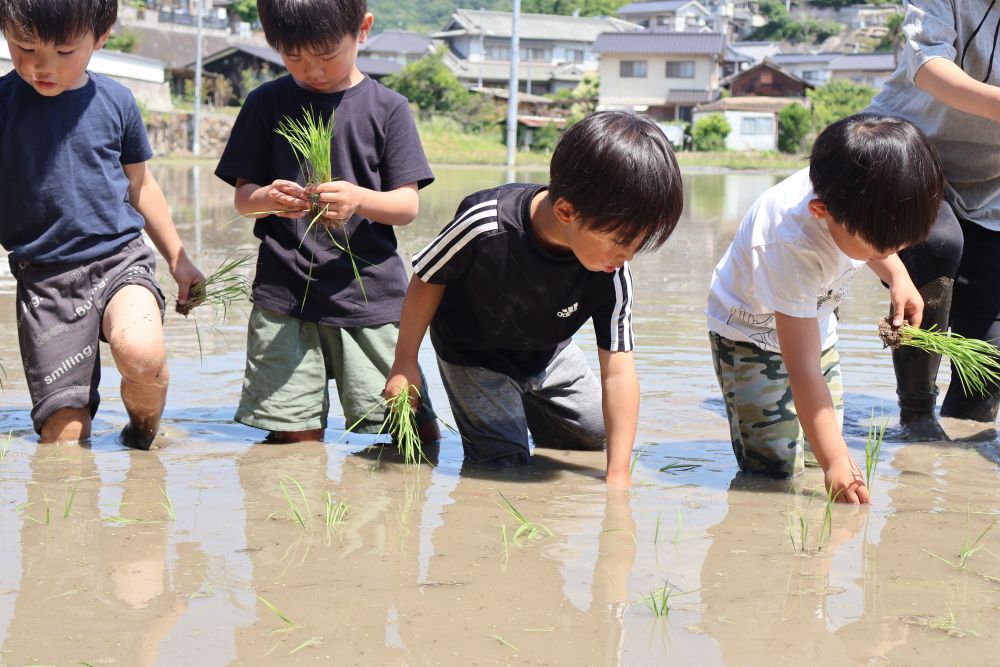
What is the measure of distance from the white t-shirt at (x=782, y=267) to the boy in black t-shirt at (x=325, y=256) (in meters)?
0.94

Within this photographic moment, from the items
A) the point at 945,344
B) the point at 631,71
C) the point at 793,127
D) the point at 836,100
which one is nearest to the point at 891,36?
the point at 631,71

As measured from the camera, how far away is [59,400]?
10.4 ft

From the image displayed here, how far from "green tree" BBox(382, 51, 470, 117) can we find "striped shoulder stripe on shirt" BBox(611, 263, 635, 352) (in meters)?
38.5

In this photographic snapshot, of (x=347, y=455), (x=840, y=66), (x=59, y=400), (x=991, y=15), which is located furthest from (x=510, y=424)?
(x=840, y=66)

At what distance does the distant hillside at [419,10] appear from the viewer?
374 feet

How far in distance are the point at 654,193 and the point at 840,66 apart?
5654 cm

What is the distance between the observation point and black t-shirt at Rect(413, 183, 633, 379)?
9.60 ft

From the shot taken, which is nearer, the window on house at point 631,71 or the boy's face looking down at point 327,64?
the boy's face looking down at point 327,64

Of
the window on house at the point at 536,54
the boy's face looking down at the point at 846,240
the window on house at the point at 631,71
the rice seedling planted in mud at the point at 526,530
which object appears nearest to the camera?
the rice seedling planted in mud at the point at 526,530

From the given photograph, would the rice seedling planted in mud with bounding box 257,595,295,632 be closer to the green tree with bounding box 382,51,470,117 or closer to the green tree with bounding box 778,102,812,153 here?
the green tree with bounding box 382,51,470,117

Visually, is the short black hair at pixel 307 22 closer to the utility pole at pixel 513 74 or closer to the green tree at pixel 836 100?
the utility pole at pixel 513 74

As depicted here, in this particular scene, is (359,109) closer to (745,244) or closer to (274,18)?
(274,18)

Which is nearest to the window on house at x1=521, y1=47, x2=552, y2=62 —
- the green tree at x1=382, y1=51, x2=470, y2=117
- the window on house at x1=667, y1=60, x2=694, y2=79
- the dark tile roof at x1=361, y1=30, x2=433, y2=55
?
the dark tile roof at x1=361, y1=30, x2=433, y2=55

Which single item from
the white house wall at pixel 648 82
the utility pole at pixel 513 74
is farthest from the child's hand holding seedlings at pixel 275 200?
the white house wall at pixel 648 82
